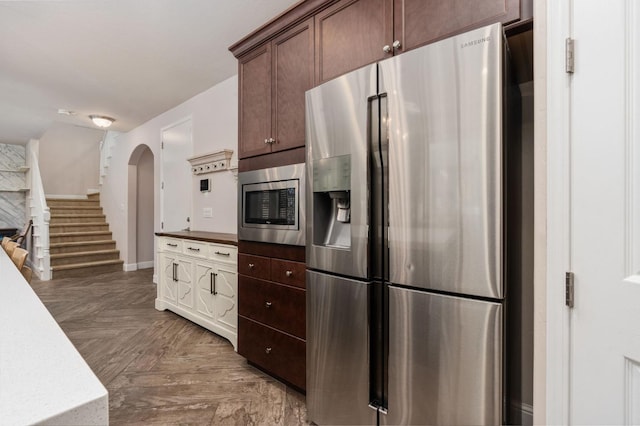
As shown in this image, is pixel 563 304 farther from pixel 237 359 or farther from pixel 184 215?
pixel 184 215

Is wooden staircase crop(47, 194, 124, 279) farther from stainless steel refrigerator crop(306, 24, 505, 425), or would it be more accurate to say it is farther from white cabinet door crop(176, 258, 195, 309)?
stainless steel refrigerator crop(306, 24, 505, 425)

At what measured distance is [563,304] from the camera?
3.22ft

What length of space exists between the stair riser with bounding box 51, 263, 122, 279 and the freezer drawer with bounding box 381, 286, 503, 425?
620 centimetres

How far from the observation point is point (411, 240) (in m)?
1.27

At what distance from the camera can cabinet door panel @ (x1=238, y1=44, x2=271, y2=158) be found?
6.79ft

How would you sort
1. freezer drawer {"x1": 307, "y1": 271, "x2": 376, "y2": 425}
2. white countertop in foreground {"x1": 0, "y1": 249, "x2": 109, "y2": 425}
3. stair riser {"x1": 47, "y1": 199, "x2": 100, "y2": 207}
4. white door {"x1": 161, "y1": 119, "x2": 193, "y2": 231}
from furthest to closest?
stair riser {"x1": 47, "y1": 199, "x2": 100, "y2": 207} → white door {"x1": 161, "y1": 119, "x2": 193, "y2": 231} → freezer drawer {"x1": 307, "y1": 271, "x2": 376, "y2": 425} → white countertop in foreground {"x1": 0, "y1": 249, "x2": 109, "y2": 425}

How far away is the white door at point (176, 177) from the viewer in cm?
427

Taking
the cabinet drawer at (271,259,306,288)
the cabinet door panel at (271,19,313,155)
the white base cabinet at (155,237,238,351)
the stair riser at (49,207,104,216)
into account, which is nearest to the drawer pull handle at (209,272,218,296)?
the white base cabinet at (155,237,238,351)

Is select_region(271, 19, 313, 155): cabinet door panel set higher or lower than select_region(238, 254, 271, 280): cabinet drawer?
higher

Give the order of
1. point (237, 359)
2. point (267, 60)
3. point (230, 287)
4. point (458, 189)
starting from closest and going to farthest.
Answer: point (458, 189) → point (267, 60) → point (237, 359) → point (230, 287)

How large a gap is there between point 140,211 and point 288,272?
5268 mm

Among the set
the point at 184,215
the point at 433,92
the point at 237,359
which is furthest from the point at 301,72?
the point at 184,215

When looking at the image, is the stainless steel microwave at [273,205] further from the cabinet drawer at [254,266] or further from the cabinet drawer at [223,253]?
the cabinet drawer at [223,253]

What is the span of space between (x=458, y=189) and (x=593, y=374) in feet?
2.26
